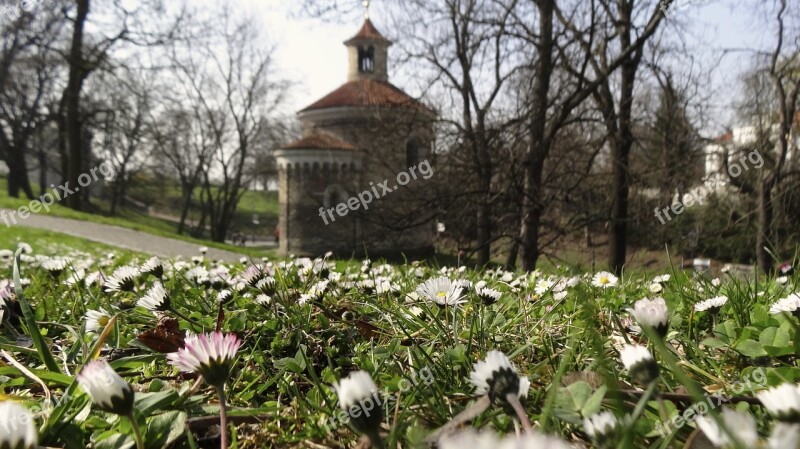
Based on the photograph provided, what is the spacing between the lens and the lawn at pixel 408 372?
2.68 feet

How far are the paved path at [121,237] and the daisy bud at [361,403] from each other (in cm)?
1723

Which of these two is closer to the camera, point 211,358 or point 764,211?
point 211,358

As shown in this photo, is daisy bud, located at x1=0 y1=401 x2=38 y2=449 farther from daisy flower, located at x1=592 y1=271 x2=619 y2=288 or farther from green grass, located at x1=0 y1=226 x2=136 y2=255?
green grass, located at x1=0 y1=226 x2=136 y2=255

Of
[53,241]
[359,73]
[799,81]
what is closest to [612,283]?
[799,81]

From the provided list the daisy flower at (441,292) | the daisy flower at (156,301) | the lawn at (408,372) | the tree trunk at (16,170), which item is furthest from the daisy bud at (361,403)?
the tree trunk at (16,170)

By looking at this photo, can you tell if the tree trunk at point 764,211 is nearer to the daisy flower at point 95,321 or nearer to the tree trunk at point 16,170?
the daisy flower at point 95,321

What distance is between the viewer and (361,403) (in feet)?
2.42

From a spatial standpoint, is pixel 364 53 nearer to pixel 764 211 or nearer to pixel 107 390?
pixel 764 211

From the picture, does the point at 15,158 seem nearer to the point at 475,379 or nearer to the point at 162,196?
the point at 162,196

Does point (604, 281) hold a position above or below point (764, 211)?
below

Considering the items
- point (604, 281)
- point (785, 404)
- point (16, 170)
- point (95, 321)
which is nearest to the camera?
point (785, 404)

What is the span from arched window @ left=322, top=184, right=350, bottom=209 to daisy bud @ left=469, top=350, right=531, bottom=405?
102ft

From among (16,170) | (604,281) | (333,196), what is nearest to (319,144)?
(333,196)

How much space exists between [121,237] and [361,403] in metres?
21.4
